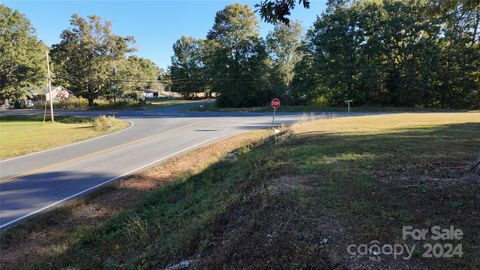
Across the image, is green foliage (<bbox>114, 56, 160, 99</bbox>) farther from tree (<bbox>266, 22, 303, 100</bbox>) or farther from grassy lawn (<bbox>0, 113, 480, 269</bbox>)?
grassy lawn (<bbox>0, 113, 480, 269</bbox>)

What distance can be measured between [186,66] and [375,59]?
153 ft

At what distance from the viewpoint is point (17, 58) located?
39438mm

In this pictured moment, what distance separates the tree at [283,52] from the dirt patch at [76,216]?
34769 millimetres

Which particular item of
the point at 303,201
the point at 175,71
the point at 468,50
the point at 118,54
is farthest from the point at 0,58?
the point at 468,50

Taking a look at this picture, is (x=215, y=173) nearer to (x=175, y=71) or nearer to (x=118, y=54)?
→ (x=118, y=54)

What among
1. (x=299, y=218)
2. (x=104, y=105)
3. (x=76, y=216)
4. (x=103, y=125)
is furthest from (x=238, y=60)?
(x=299, y=218)

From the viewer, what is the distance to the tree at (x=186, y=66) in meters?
72.4

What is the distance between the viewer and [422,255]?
3283mm

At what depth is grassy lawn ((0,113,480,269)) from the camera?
143 inches

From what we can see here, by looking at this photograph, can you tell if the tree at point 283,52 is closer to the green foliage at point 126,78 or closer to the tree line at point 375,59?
the tree line at point 375,59

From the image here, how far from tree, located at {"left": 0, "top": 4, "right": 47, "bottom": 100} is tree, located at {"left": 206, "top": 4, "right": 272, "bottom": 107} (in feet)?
75.4

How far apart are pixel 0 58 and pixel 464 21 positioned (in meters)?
52.3

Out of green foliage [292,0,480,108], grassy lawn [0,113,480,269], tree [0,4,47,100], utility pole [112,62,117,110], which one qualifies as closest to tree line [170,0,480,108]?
green foliage [292,0,480,108]

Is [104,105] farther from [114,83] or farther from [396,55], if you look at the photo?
[396,55]
